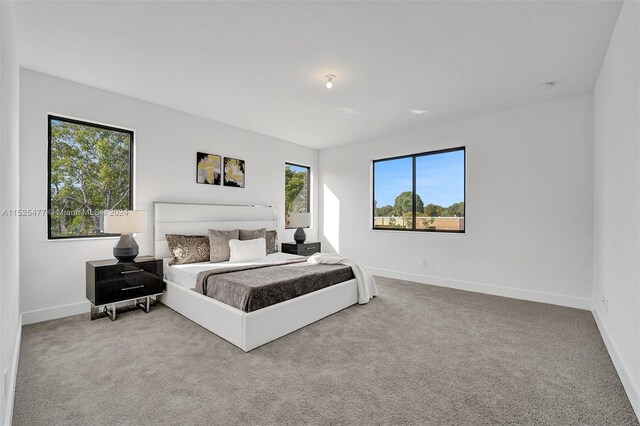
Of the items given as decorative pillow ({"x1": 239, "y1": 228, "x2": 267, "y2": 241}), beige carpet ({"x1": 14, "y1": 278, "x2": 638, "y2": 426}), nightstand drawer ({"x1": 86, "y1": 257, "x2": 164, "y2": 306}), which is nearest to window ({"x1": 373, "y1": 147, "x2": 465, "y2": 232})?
beige carpet ({"x1": 14, "y1": 278, "x2": 638, "y2": 426})

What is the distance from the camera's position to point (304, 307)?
2.99 meters

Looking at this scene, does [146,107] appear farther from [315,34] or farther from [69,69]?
[315,34]

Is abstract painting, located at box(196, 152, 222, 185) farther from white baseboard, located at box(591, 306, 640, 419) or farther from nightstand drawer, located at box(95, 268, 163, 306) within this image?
white baseboard, located at box(591, 306, 640, 419)

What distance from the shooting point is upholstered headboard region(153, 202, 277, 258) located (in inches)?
156

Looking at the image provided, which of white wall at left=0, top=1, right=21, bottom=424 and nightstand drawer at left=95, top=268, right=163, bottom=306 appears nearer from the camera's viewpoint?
white wall at left=0, top=1, right=21, bottom=424

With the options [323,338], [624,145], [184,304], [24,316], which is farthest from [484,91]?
[24,316]

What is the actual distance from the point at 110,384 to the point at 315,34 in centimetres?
302

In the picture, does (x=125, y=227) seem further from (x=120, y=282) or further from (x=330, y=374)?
(x=330, y=374)

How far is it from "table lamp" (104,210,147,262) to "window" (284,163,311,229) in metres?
2.95

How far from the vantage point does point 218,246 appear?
4051 millimetres

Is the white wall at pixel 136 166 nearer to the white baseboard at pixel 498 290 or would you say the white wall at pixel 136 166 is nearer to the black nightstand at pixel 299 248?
the black nightstand at pixel 299 248

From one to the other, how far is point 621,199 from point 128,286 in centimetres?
462

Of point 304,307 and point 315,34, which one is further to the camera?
point 304,307

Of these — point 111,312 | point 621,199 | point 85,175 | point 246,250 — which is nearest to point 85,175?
point 85,175
